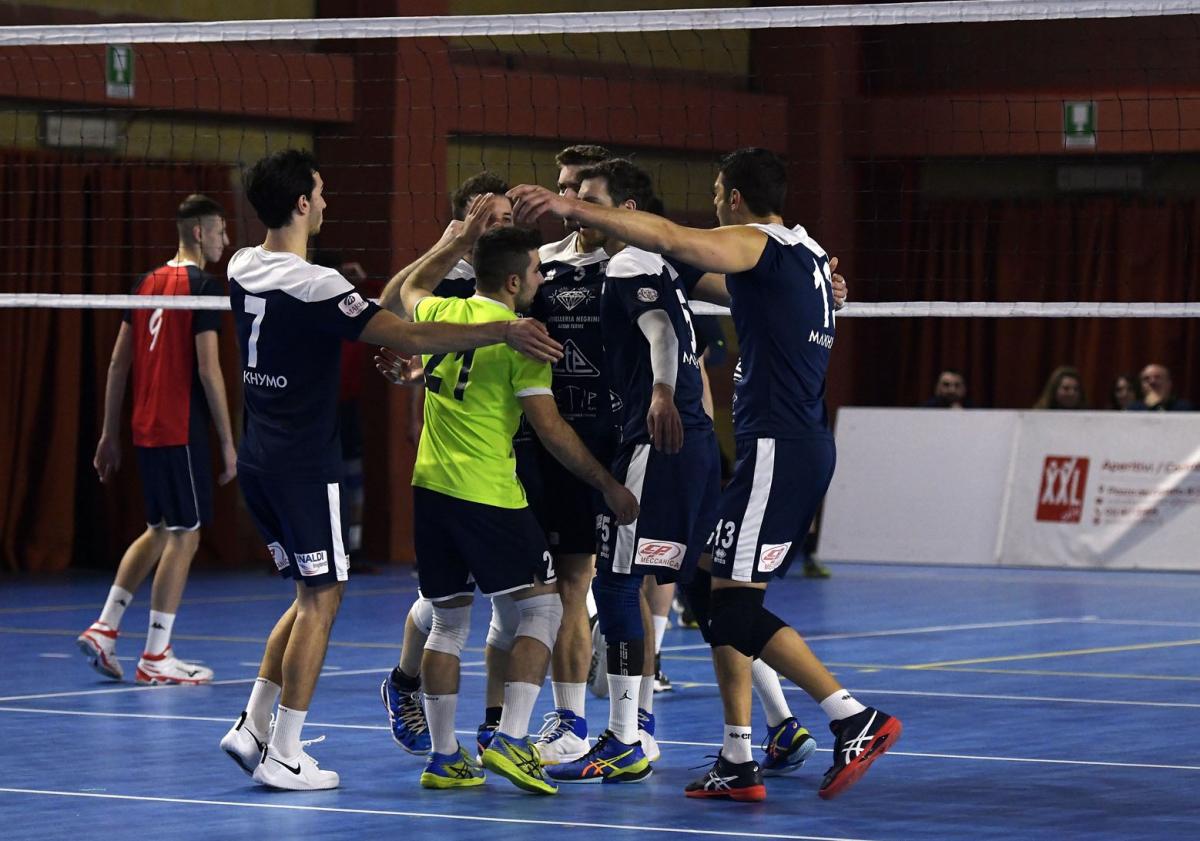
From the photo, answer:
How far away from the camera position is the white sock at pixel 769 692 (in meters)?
6.86

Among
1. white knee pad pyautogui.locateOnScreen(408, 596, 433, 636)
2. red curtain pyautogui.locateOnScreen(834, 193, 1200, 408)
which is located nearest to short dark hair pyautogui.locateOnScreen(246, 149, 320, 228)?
white knee pad pyautogui.locateOnScreen(408, 596, 433, 636)

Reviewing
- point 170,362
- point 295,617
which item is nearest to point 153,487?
point 170,362

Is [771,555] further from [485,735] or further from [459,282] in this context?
[459,282]

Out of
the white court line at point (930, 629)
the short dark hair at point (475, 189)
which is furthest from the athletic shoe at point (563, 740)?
the white court line at point (930, 629)

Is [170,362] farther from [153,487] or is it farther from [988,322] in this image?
[988,322]

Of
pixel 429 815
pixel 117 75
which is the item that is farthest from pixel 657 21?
pixel 117 75

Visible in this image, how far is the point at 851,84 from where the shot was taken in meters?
19.3

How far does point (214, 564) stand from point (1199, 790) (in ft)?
36.0

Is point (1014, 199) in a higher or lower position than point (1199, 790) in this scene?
higher

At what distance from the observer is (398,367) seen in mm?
6965

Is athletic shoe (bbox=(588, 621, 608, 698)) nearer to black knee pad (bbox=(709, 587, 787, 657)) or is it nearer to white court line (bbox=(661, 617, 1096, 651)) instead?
white court line (bbox=(661, 617, 1096, 651))

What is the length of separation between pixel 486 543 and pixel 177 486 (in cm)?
336

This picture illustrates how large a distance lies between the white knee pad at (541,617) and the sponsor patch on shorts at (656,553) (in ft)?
1.07

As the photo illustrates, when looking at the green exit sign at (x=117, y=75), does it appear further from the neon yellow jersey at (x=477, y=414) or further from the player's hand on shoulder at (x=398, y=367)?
the neon yellow jersey at (x=477, y=414)
